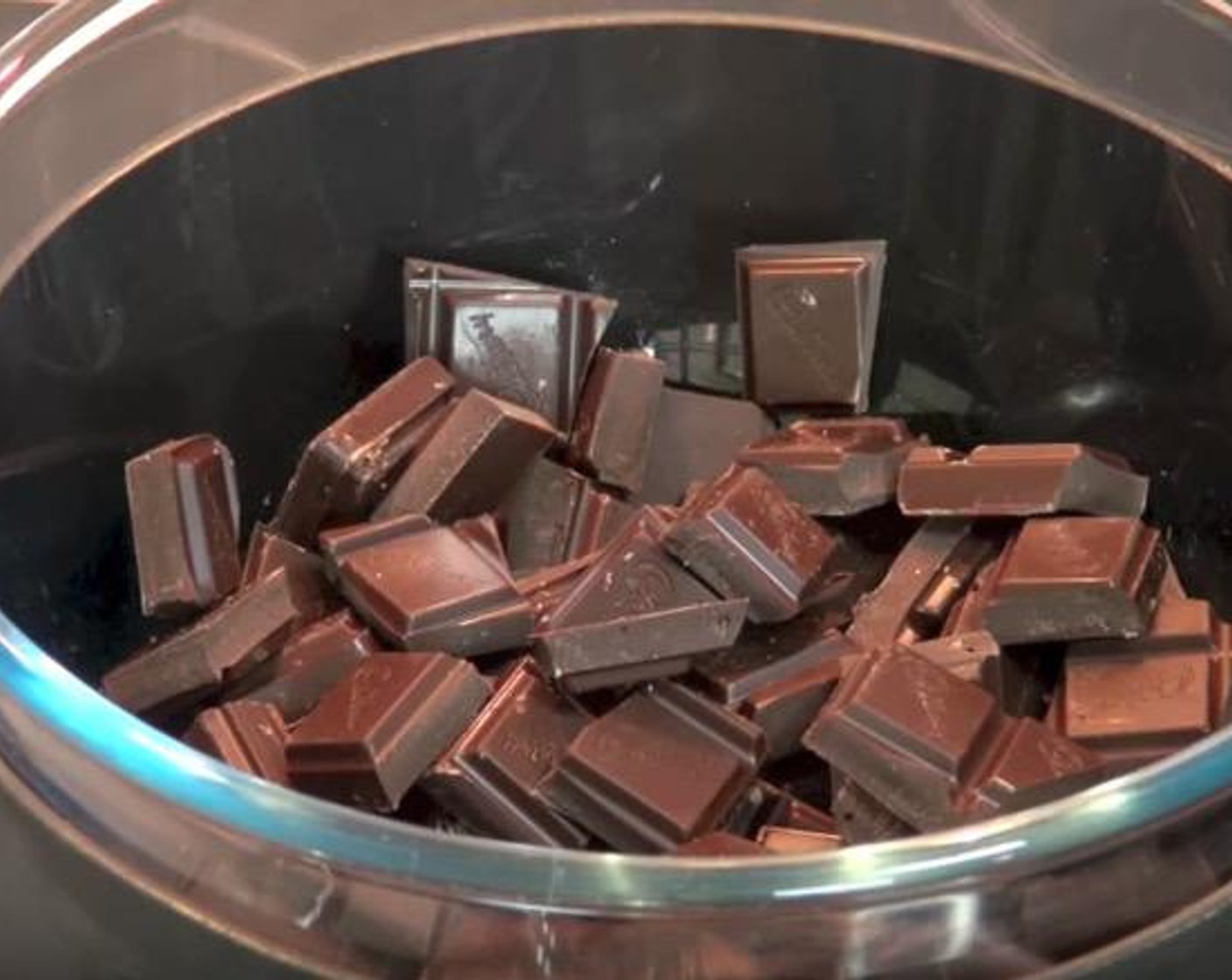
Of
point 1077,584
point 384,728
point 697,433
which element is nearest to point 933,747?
point 1077,584

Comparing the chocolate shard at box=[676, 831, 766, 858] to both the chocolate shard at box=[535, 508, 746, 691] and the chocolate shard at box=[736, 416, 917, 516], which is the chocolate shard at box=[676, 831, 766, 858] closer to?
the chocolate shard at box=[535, 508, 746, 691]

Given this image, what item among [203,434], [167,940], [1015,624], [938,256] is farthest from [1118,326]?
[167,940]

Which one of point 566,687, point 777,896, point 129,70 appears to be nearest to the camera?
point 777,896

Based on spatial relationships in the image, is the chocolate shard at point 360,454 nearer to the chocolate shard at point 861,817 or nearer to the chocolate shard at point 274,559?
the chocolate shard at point 274,559

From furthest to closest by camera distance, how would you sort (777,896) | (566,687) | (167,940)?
(566,687) < (167,940) < (777,896)

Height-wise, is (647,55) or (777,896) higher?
(647,55)

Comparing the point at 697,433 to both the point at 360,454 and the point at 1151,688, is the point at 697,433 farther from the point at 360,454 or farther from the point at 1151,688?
the point at 1151,688

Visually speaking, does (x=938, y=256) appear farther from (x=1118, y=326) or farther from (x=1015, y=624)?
(x=1015, y=624)

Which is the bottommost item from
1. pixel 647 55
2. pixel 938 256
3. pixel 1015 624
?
pixel 1015 624
